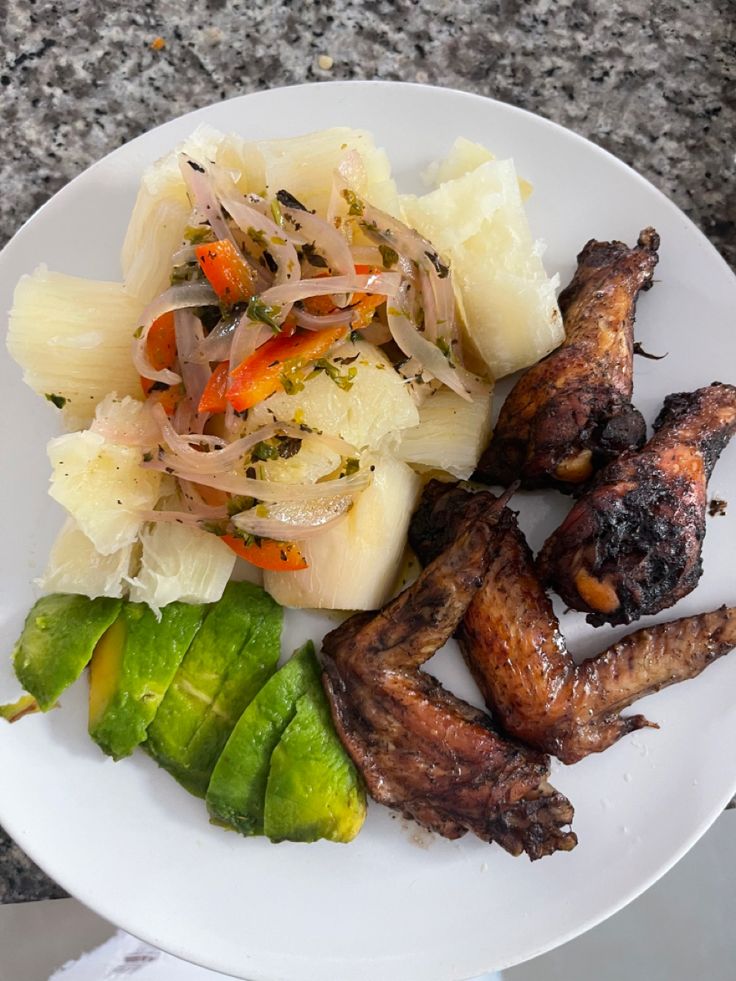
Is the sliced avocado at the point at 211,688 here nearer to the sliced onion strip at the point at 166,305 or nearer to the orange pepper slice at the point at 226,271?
the sliced onion strip at the point at 166,305

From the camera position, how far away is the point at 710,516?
7.08 ft

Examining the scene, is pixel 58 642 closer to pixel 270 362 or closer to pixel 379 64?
pixel 270 362

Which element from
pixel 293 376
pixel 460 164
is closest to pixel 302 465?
pixel 293 376

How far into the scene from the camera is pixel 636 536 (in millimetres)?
1909

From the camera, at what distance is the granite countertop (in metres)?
2.59

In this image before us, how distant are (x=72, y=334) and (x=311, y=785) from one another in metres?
1.25

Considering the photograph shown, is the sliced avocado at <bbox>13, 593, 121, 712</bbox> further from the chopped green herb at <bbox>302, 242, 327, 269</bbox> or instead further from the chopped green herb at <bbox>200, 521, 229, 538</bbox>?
the chopped green herb at <bbox>302, 242, 327, 269</bbox>

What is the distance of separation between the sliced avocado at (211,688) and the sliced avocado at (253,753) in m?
0.06

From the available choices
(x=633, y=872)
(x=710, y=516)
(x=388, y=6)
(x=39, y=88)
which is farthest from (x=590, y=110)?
(x=633, y=872)

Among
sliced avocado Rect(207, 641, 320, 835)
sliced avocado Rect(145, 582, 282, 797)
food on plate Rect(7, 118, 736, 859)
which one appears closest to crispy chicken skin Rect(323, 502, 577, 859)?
food on plate Rect(7, 118, 736, 859)

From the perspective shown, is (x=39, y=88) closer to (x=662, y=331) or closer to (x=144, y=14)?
(x=144, y=14)

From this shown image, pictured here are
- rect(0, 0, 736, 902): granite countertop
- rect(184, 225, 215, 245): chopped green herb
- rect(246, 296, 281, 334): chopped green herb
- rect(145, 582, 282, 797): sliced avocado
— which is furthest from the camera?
rect(0, 0, 736, 902): granite countertop

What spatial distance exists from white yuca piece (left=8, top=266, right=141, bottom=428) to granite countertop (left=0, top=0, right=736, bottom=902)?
809 mm

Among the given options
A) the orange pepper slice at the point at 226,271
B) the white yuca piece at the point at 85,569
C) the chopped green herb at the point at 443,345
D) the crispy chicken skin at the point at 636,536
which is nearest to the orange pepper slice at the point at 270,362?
the orange pepper slice at the point at 226,271
